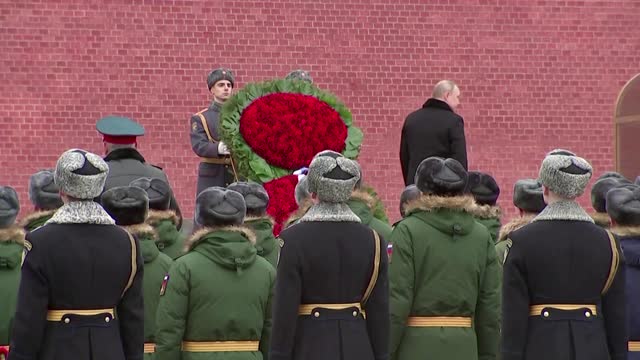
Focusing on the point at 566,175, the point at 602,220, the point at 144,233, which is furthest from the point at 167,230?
the point at 566,175

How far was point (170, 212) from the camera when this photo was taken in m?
8.83

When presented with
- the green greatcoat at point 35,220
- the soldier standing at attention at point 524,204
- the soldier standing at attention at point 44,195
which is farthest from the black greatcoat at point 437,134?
the green greatcoat at point 35,220

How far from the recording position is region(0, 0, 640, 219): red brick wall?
53.0 ft

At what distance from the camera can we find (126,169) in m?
10.6

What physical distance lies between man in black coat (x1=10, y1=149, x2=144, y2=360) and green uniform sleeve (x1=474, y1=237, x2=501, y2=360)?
232 cm

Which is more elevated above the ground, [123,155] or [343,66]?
[343,66]

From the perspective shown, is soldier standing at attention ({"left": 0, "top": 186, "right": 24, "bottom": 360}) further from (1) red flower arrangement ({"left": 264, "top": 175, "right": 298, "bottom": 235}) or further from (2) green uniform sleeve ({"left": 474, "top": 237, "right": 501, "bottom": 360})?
(2) green uniform sleeve ({"left": 474, "top": 237, "right": 501, "bottom": 360})

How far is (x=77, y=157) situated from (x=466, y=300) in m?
2.57

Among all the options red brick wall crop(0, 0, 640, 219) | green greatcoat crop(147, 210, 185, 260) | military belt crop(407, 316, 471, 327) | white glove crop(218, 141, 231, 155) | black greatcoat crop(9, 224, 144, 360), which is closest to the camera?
black greatcoat crop(9, 224, 144, 360)

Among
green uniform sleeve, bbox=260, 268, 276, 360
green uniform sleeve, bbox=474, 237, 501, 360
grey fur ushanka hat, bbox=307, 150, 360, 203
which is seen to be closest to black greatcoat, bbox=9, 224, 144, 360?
grey fur ushanka hat, bbox=307, 150, 360, 203

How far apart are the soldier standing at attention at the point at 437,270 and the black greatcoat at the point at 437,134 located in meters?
4.42

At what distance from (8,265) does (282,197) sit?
2.53m

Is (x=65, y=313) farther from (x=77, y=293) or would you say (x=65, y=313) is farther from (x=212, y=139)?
(x=212, y=139)

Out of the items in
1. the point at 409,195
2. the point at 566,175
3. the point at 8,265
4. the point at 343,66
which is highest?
the point at 343,66
